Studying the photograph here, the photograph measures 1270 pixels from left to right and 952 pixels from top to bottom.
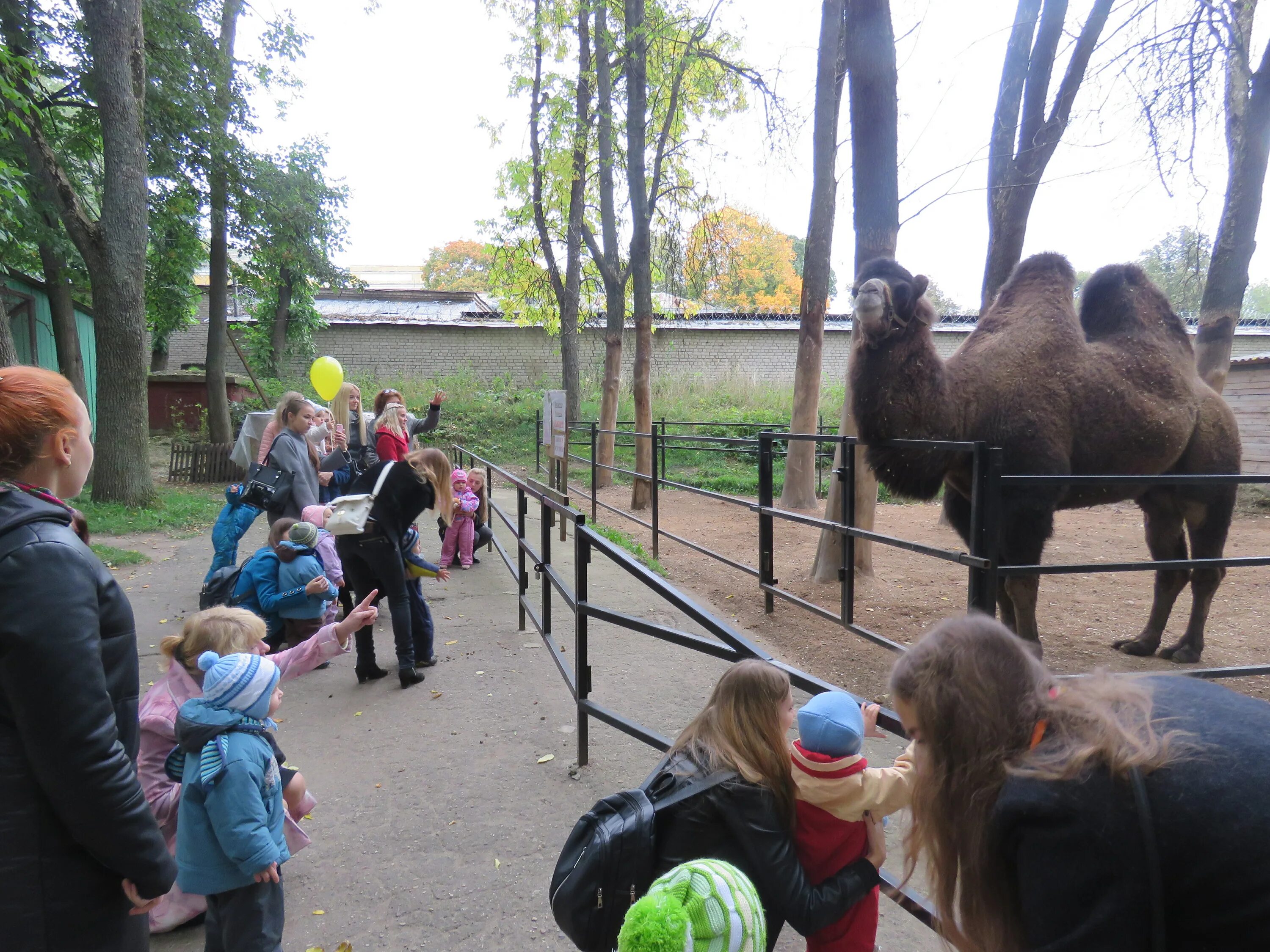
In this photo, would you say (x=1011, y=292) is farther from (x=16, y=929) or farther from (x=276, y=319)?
(x=276, y=319)

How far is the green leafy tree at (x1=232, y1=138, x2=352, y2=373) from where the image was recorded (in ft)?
50.7

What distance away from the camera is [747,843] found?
1.55 m

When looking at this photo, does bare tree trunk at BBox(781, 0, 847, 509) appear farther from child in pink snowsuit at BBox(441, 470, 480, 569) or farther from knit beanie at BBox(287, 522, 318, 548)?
knit beanie at BBox(287, 522, 318, 548)

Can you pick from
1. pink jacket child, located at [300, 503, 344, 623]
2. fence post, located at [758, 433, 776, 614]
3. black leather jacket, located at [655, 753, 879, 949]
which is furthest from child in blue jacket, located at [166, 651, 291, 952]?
fence post, located at [758, 433, 776, 614]

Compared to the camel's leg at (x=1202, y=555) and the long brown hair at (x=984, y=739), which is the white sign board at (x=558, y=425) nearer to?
the camel's leg at (x=1202, y=555)

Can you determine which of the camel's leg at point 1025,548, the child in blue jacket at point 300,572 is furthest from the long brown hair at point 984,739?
the child in blue jacket at point 300,572

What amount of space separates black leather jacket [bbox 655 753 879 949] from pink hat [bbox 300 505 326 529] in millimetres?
3630

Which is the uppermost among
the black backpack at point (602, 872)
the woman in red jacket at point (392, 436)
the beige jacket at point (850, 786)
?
the woman in red jacket at point (392, 436)

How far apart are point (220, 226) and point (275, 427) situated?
12472 mm

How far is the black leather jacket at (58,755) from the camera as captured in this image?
1.34 meters

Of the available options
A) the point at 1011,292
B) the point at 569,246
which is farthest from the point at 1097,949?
the point at 569,246

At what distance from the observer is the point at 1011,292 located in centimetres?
505

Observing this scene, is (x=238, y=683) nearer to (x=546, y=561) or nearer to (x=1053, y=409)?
(x=546, y=561)

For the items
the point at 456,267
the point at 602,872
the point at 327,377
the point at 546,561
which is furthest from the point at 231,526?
the point at 456,267
